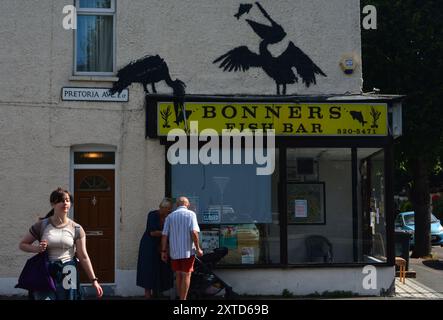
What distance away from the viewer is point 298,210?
1278 centimetres

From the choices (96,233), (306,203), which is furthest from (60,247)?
(306,203)

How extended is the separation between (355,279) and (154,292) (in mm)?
3760

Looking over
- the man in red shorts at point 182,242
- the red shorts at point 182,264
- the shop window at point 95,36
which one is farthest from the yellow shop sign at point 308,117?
the red shorts at point 182,264

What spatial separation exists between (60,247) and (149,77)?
5.73 m

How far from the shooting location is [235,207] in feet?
40.7

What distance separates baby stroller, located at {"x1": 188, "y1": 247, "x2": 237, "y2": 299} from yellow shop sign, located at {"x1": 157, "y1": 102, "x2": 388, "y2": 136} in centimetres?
268

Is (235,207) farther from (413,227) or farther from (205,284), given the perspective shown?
(413,227)

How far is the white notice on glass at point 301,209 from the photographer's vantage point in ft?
41.9

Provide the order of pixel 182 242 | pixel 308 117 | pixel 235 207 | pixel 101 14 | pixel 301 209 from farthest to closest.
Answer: pixel 301 209
pixel 101 14
pixel 235 207
pixel 308 117
pixel 182 242

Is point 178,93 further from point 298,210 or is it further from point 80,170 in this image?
point 298,210

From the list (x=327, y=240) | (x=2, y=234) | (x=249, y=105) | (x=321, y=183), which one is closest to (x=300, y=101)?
(x=249, y=105)

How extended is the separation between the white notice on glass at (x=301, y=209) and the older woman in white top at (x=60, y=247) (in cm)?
628

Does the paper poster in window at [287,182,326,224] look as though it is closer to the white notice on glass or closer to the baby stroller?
the white notice on glass

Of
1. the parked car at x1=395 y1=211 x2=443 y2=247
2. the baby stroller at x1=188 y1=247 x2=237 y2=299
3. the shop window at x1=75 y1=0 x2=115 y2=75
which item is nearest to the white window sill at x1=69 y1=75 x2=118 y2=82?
the shop window at x1=75 y1=0 x2=115 y2=75
